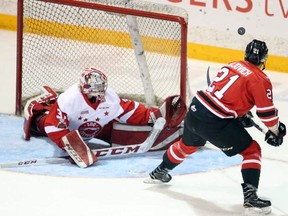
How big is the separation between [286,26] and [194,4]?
778 millimetres

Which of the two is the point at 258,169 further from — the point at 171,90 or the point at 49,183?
the point at 171,90

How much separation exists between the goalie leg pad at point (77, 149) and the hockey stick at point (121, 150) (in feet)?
0.29

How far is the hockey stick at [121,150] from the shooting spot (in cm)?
448

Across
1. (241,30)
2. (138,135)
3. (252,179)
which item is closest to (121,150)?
(138,135)

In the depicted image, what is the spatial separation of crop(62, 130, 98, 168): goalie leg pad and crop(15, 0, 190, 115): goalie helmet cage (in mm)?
741

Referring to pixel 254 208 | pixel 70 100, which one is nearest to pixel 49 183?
pixel 70 100

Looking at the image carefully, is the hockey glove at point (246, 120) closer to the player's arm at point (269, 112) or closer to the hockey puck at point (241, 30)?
the player's arm at point (269, 112)

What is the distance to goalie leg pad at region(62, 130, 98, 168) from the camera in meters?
4.46

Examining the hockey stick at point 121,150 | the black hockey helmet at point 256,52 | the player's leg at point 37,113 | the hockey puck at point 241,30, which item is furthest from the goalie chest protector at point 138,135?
the hockey puck at point 241,30

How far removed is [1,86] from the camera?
6.10 m

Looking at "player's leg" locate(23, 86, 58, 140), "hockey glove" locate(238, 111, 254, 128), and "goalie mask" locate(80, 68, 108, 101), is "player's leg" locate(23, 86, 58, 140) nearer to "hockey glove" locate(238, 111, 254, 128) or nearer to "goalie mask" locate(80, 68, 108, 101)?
"goalie mask" locate(80, 68, 108, 101)

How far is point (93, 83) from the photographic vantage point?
4531 mm

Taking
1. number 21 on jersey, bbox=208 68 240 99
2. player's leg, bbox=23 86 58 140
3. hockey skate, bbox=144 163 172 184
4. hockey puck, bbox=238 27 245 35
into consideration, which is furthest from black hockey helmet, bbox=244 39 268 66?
hockey puck, bbox=238 27 245 35

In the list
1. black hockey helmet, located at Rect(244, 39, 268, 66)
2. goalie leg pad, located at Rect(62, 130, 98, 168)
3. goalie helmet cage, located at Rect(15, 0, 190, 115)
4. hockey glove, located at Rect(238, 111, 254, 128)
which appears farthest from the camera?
goalie helmet cage, located at Rect(15, 0, 190, 115)
